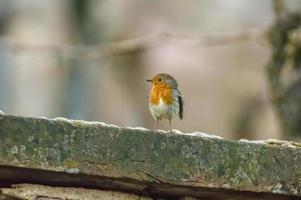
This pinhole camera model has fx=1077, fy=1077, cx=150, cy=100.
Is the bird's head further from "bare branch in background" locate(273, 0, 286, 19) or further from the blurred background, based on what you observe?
the blurred background

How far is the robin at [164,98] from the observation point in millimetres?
3635

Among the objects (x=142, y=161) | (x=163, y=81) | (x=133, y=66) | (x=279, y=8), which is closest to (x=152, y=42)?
(x=279, y=8)

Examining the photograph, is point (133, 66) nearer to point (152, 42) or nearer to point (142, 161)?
point (152, 42)

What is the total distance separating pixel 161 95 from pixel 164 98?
16mm

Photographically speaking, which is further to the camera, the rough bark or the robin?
the robin

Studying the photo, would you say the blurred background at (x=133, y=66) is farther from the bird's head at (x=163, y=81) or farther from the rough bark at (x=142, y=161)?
the rough bark at (x=142, y=161)

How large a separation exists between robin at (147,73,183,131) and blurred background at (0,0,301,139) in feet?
38.4

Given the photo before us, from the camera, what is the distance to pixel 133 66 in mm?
20594

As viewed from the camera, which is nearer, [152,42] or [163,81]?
[163,81]

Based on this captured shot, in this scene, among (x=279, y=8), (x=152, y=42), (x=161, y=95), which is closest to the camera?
(x=161, y=95)

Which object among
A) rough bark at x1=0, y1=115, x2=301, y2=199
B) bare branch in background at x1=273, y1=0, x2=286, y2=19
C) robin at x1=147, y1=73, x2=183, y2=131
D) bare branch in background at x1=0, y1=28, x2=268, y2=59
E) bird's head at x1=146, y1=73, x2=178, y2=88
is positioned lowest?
rough bark at x1=0, y1=115, x2=301, y2=199

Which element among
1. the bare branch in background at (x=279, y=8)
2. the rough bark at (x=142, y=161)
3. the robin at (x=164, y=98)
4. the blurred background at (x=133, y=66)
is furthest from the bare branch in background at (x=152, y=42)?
the rough bark at (x=142, y=161)

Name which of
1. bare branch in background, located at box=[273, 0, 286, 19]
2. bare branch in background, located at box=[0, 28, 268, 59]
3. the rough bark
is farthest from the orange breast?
bare branch in background, located at box=[0, 28, 268, 59]

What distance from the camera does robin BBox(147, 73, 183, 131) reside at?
3.63 metres
